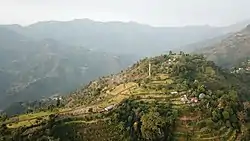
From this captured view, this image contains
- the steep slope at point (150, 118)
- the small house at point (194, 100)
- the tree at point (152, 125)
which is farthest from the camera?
the small house at point (194, 100)

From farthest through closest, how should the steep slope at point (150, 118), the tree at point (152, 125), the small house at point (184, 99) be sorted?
the small house at point (184, 99) < the tree at point (152, 125) < the steep slope at point (150, 118)

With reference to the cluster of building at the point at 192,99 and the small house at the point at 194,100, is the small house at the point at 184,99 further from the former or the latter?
the small house at the point at 194,100

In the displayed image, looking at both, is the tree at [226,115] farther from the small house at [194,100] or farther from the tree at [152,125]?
the tree at [152,125]

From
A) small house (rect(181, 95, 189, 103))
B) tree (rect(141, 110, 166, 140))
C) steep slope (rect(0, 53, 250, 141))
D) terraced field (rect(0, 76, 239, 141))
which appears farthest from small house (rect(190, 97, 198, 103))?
tree (rect(141, 110, 166, 140))

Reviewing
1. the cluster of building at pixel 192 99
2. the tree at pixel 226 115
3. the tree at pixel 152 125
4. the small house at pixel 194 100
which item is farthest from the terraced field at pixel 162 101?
the tree at pixel 152 125

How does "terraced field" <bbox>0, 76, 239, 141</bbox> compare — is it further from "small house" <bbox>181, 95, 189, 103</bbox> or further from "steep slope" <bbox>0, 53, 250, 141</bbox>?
"small house" <bbox>181, 95, 189, 103</bbox>

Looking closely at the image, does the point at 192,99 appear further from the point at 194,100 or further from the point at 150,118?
the point at 150,118

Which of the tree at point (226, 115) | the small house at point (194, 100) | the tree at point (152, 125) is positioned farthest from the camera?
the small house at point (194, 100)

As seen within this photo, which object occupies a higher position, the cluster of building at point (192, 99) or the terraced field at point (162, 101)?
the cluster of building at point (192, 99)

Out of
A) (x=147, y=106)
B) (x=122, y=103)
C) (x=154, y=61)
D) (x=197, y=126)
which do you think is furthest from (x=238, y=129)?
(x=154, y=61)


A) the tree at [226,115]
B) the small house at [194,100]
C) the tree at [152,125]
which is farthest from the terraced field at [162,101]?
the tree at [152,125]

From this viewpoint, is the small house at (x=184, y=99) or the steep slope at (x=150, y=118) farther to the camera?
the small house at (x=184, y=99)
